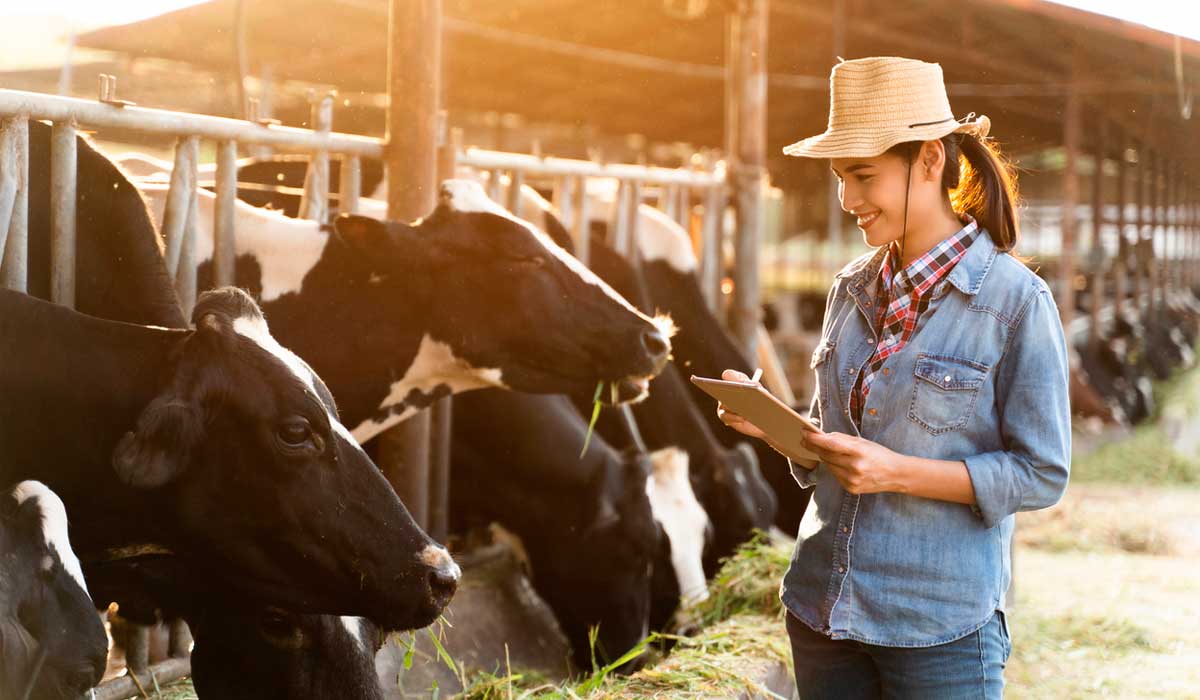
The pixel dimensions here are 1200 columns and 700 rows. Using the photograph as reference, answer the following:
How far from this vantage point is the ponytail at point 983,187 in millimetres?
2166

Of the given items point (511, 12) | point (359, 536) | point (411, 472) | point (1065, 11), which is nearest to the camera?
point (359, 536)

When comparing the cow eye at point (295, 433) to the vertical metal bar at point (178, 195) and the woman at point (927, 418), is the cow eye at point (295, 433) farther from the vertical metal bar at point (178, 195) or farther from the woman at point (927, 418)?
the vertical metal bar at point (178, 195)

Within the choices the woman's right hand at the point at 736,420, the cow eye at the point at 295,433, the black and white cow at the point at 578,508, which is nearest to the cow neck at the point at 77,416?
the cow eye at the point at 295,433

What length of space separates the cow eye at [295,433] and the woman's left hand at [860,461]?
2.97 feet

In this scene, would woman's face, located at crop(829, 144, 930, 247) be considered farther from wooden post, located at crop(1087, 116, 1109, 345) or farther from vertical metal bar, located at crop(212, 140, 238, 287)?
wooden post, located at crop(1087, 116, 1109, 345)

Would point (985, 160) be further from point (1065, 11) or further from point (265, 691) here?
point (1065, 11)

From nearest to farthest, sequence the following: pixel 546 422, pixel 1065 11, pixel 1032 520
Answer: pixel 546 422, pixel 1032 520, pixel 1065 11

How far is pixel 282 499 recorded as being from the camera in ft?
7.32

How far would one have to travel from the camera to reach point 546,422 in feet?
15.0

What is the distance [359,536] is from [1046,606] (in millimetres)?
3893

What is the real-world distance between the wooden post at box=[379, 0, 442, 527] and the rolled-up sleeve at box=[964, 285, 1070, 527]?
2311 millimetres

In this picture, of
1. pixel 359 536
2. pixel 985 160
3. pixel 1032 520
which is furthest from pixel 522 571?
pixel 1032 520

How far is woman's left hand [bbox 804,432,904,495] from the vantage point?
198 centimetres

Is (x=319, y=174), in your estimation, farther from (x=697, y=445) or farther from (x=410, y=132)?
(x=697, y=445)
